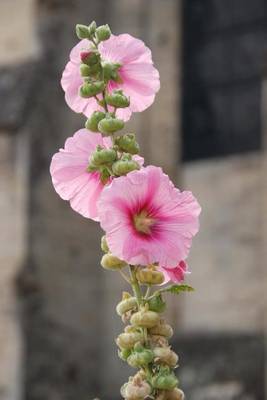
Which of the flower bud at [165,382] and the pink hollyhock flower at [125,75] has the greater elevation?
the pink hollyhock flower at [125,75]

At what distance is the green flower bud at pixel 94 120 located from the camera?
2.01 metres

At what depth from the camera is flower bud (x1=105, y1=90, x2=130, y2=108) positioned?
2016mm

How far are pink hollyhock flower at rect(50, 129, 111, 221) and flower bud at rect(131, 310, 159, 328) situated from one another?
0.62 ft

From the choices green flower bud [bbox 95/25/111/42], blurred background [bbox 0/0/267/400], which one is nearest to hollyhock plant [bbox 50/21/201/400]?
green flower bud [bbox 95/25/111/42]

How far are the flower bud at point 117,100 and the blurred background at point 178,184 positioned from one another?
11290 mm

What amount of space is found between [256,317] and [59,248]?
2.22 meters

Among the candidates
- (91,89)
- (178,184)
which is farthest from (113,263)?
(178,184)

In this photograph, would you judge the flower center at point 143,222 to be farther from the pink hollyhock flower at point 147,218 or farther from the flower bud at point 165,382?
the flower bud at point 165,382

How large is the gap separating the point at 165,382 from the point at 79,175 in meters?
0.37

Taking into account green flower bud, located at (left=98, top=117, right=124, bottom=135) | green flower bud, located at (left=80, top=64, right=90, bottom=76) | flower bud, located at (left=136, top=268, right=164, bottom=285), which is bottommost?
flower bud, located at (left=136, top=268, right=164, bottom=285)

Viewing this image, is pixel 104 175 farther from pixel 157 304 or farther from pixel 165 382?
pixel 165 382

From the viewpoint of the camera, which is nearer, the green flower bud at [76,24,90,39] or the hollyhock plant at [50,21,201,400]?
the hollyhock plant at [50,21,201,400]

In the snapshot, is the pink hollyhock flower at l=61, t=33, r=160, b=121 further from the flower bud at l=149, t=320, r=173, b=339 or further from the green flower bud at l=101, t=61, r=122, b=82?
the flower bud at l=149, t=320, r=173, b=339

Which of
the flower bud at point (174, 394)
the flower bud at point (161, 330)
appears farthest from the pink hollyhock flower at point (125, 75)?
the flower bud at point (174, 394)
